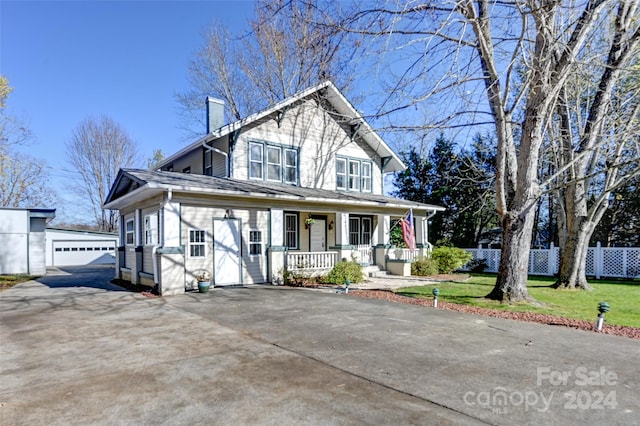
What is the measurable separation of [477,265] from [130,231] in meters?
16.7

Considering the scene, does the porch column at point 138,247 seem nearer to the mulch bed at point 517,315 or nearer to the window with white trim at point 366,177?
the mulch bed at point 517,315

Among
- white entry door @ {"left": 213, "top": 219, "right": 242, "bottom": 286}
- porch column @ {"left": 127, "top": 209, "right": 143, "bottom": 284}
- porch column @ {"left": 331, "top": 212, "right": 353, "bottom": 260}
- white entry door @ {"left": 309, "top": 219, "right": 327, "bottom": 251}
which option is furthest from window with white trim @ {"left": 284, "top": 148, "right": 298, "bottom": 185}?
porch column @ {"left": 127, "top": 209, "right": 143, "bottom": 284}

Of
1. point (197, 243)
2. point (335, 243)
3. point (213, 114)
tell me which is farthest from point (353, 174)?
point (197, 243)

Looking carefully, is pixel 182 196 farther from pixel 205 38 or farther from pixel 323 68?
pixel 205 38

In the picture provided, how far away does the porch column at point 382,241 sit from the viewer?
16.5 m

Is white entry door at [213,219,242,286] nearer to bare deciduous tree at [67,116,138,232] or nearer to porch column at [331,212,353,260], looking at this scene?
porch column at [331,212,353,260]

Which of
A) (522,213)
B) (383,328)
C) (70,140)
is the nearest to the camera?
(383,328)

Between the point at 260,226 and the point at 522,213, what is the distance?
8.38 metres

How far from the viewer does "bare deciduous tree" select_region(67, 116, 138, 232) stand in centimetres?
3403

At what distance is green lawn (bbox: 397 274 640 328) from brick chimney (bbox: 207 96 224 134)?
10.3m

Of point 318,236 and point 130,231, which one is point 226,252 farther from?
point 318,236

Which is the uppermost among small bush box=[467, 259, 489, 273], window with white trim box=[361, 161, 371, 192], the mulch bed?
window with white trim box=[361, 161, 371, 192]

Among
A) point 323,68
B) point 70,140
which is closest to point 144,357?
point 323,68

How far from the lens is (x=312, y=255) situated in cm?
1432
